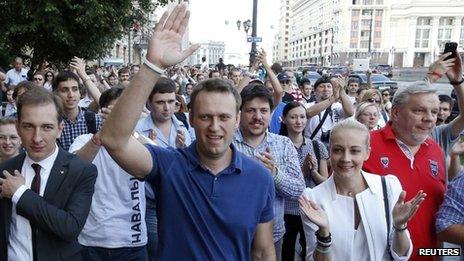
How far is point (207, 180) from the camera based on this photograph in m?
2.05

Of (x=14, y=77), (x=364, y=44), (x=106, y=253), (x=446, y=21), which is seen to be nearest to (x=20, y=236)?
(x=106, y=253)

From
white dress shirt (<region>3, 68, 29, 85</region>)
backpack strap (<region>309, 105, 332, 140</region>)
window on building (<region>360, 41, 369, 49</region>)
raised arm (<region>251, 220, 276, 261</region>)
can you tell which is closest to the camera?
raised arm (<region>251, 220, 276, 261</region>)

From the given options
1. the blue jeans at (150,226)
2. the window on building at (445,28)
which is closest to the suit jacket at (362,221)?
the blue jeans at (150,226)

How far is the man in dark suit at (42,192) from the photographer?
2295 millimetres

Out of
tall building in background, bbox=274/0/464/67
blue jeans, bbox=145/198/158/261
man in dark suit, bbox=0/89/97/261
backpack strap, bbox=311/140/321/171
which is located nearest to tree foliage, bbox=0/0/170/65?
backpack strap, bbox=311/140/321/171

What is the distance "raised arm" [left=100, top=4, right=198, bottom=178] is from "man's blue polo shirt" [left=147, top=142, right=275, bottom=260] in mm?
A: 146

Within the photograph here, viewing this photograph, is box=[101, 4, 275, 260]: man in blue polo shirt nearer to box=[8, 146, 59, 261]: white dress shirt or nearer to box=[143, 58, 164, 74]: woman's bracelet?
box=[143, 58, 164, 74]: woman's bracelet

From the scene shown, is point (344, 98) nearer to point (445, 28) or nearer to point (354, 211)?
point (354, 211)

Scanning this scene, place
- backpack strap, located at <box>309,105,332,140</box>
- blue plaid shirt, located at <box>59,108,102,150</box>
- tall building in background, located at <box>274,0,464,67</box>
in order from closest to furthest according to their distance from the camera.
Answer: blue plaid shirt, located at <box>59,108,102,150</box>, backpack strap, located at <box>309,105,332,140</box>, tall building in background, located at <box>274,0,464,67</box>

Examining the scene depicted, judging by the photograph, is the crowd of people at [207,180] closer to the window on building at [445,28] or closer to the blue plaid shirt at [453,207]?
the blue plaid shirt at [453,207]

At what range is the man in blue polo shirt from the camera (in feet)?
6.45

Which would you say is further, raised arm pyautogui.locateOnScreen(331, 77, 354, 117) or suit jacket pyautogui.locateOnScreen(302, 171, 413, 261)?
raised arm pyautogui.locateOnScreen(331, 77, 354, 117)

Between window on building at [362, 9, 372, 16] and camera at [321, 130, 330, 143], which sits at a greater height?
window on building at [362, 9, 372, 16]

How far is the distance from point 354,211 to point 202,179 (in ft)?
3.53
